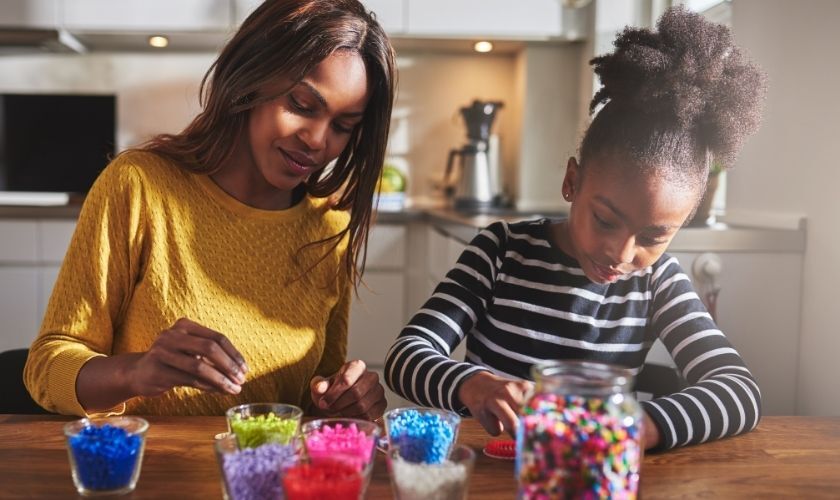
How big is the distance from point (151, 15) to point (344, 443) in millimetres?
2849

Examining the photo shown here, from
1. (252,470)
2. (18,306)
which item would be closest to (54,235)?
(18,306)

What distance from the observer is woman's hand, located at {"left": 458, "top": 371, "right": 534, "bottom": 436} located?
868 millimetres

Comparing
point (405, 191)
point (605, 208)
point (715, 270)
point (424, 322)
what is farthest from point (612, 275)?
point (405, 191)

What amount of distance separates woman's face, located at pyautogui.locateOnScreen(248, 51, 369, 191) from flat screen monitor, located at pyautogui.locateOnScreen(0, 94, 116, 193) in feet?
8.35

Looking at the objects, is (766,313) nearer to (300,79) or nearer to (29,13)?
(300,79)

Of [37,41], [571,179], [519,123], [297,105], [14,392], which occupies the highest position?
[37,41]

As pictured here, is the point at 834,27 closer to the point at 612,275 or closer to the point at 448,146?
the point at 612,275

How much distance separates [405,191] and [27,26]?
5.41 ft

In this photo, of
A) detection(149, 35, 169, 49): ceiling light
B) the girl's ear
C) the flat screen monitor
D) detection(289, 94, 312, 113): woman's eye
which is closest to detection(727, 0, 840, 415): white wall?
the girl's ear

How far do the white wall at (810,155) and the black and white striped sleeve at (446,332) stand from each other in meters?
0.84

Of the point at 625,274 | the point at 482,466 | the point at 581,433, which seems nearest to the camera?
the point at 581,433

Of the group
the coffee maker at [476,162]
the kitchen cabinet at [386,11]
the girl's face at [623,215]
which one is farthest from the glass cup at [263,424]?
the kitchen cabinet at [386,11]

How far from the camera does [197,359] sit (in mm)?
901

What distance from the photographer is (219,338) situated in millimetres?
902
